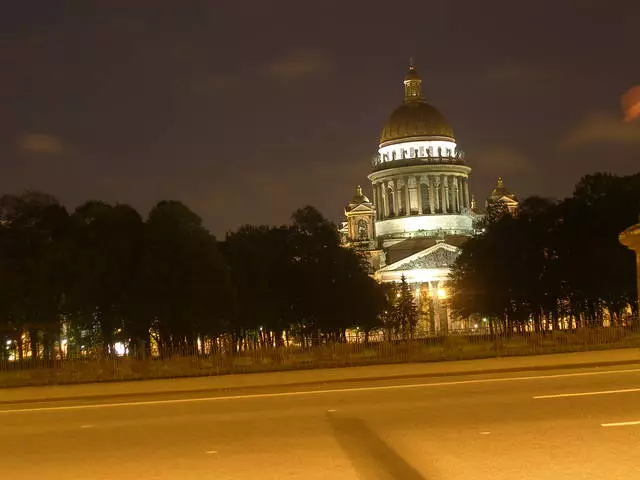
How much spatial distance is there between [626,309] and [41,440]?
6351 centimetres

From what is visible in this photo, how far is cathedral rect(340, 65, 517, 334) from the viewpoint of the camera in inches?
5285

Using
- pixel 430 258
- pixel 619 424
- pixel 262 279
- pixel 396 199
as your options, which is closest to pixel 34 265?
pixel 262 279

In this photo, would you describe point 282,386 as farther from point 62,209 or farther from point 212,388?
point 62,209

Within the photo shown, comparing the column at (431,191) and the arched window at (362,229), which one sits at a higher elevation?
the column at (431,191)

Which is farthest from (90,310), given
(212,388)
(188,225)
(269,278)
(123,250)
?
(212,388)

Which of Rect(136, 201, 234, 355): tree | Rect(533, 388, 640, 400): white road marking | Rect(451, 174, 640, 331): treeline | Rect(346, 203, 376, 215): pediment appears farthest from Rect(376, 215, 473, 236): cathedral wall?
Rect(533, 388, 640, 400): white road marking

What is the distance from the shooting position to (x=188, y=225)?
60625 mm

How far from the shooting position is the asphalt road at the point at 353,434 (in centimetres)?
1154

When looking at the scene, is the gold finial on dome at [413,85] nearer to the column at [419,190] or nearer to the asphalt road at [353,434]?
the column at [419,190]

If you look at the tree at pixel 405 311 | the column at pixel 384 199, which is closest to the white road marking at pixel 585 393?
the tree at pixel 405 311

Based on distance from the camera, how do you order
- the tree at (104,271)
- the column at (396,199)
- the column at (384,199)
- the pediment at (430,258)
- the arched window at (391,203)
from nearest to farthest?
the tree at (104,271) < the pediment at (430,258) < the column at (396,199) < the arched window at (391,203) < the column at (384,199)

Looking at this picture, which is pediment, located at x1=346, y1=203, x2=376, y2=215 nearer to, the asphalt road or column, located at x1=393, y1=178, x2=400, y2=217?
column, located at x1=393, y1=178, x2=400, y2=217

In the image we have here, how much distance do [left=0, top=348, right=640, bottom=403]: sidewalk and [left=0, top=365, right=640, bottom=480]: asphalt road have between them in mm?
3483

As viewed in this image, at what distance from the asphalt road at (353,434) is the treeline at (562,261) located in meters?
47.3
